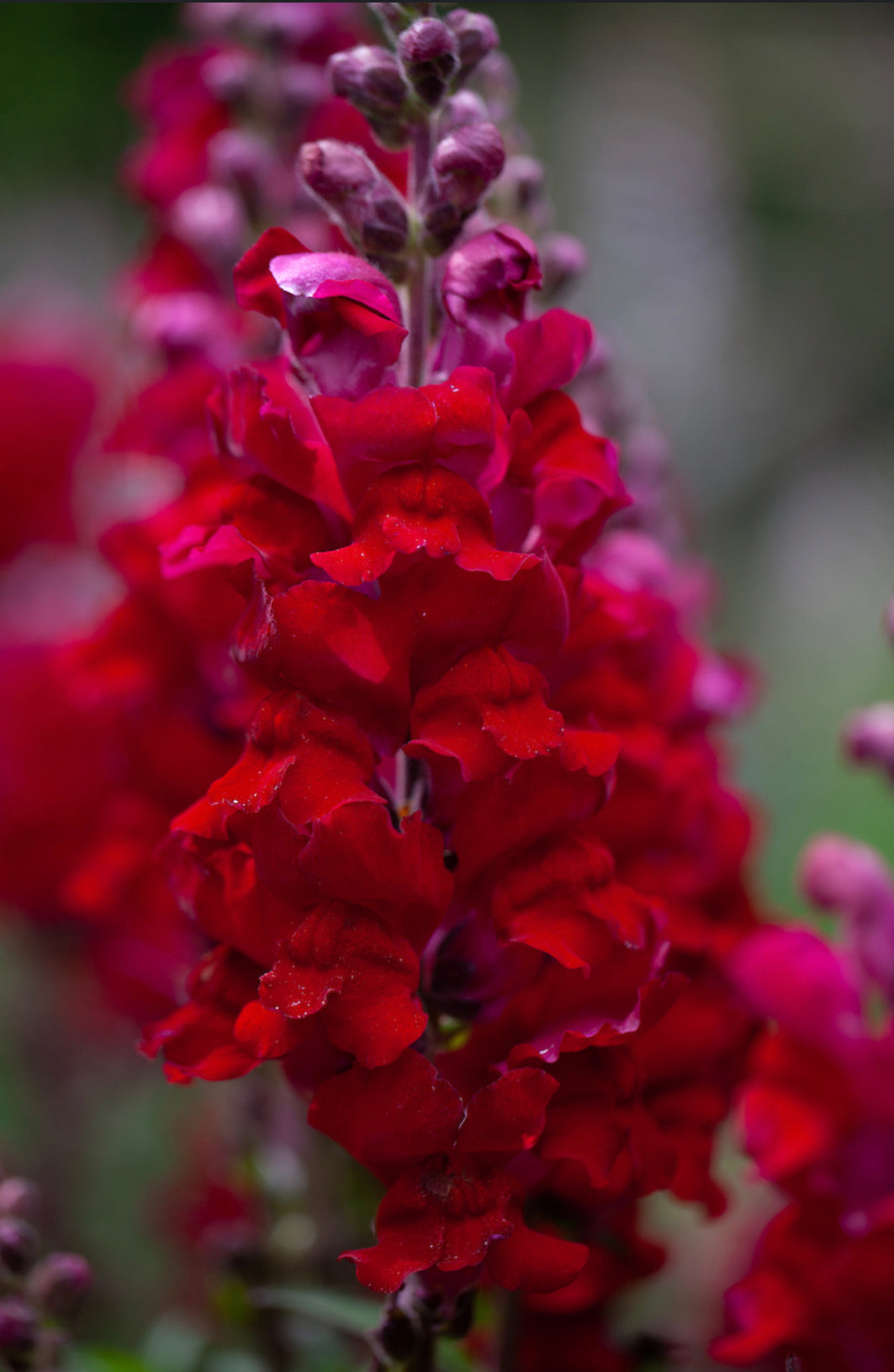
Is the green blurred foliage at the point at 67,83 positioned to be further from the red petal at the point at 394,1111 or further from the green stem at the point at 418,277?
the red petal at the point at 394,1111

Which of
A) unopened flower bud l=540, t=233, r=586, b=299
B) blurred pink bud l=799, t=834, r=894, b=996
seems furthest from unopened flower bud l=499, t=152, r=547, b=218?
blurred pink bud l=799, t=834, r=894, b=996

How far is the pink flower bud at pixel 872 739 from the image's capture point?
25.2 inches

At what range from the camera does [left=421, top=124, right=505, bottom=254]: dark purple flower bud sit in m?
0.44

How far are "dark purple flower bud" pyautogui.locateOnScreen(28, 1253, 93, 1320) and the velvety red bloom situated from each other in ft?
0.57

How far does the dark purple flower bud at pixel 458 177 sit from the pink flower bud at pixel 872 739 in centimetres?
32

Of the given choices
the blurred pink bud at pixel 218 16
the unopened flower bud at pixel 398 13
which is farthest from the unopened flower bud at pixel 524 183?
the blurred pink bud at pixel 218 16

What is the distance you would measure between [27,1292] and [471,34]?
499mm

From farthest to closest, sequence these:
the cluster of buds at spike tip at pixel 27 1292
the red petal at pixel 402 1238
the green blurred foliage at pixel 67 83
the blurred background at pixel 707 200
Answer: the green blurred foliage at pixel 67 83, the blurred background at pixel 707 200, the cluster of buds at spike tip at pixel 27 1292, the red petal at pixel 402 1238

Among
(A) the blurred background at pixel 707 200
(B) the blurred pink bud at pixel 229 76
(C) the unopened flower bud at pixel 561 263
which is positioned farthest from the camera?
(A) the blurred background at pixel 707 200

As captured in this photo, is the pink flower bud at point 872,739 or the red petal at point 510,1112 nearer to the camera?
the red petal at point 510,1112

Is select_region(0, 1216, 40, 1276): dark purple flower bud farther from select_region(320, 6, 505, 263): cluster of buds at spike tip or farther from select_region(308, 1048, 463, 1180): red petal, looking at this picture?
select_region(320, 6, 505, 263): cluster of buds at spike tip

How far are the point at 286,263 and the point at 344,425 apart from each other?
0.18ft

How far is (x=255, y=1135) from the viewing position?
0.80m

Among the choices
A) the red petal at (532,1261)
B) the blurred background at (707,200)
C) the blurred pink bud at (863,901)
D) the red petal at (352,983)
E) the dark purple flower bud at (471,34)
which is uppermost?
the dark purple flower bud at (471,34)
